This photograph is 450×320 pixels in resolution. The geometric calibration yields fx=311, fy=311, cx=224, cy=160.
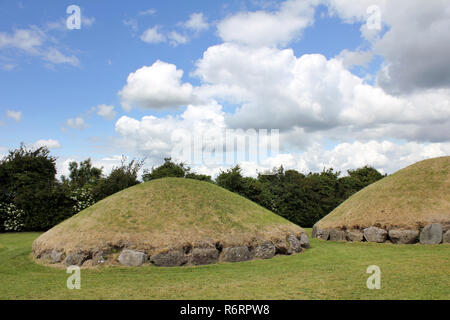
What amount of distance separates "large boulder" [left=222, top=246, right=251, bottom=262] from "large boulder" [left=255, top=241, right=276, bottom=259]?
2.05ft

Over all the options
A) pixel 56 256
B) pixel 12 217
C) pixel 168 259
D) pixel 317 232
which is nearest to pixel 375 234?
pixel 317 232

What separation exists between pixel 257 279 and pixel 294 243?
725 centimetres

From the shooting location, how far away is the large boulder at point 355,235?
23.0m

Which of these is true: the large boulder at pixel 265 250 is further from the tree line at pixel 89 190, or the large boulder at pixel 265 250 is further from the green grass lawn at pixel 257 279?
the tree line at pixel 89 190

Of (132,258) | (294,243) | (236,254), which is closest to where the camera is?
(132,258)

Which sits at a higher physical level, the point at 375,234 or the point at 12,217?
the point at 12,217

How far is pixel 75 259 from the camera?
49.6 ft

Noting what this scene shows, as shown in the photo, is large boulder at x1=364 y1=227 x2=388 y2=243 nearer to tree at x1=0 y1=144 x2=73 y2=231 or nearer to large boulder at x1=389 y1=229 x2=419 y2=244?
large boulder at x1=389 y1=229 x2=419 y2=244

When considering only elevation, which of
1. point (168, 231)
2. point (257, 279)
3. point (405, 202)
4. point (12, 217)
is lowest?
point (257, 279)

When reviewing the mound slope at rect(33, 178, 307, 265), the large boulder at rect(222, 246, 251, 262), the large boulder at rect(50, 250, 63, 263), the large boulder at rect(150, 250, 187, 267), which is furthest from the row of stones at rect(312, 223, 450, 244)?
the large boulder at rect(50, 250, 63, 263)

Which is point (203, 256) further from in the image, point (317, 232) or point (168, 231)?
point (317, 232)

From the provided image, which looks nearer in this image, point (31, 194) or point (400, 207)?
point (400, 207)

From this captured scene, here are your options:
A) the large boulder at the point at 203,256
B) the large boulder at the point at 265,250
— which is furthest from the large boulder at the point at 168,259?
the large boulder at the point at 265,250
